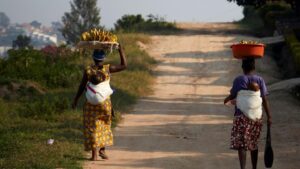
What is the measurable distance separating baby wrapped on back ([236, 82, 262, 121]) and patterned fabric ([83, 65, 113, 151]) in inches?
84.1

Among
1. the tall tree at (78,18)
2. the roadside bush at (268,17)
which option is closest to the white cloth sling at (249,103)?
the roadside bush at (268,17)

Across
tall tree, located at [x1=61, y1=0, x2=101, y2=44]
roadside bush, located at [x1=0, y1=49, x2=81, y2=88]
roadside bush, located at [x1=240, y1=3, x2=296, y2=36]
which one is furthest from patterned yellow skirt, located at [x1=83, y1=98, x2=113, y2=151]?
tall tree, located at [x1=61, y1=0, x2=101, y2=44]

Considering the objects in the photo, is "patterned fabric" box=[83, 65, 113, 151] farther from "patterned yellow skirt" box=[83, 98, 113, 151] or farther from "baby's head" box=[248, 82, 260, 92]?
"baby's head" box=[248, 82, 260, 92]

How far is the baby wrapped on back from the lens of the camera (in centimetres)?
780

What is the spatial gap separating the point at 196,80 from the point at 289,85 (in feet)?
13.4

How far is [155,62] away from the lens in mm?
23812

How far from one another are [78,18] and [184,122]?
62981 millimetres

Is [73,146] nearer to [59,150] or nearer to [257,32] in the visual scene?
[59,150]

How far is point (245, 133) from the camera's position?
25.7 ft

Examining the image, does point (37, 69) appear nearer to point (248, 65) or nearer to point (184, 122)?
point (184, 122)

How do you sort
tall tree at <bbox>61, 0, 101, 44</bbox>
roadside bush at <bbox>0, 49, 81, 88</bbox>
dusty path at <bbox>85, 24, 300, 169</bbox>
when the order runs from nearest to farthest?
dusty path at <bbox>85, 24, 300, 169</bbox> < roadside bush at <bbox>0, 49, 81, 88</bbox> < tall tree at <bbox>61, 0, 101, 44</bbox>

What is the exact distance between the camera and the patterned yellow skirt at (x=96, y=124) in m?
8.78

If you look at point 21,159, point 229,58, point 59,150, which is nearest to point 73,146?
point 59,150

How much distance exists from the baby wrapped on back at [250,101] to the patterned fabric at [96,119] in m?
2.14
